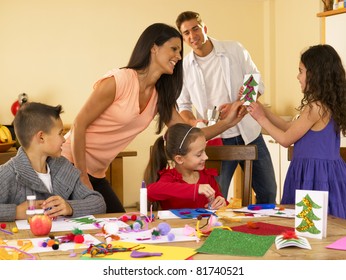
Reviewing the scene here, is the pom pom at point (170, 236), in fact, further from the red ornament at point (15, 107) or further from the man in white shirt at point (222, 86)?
the red ornament at point (15, 107)

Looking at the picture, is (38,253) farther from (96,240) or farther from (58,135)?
(58,135)

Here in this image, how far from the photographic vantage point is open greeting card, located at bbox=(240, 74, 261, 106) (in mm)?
2982

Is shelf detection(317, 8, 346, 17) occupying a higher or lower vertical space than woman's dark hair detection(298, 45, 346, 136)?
higher

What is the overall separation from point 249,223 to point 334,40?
10.6ft

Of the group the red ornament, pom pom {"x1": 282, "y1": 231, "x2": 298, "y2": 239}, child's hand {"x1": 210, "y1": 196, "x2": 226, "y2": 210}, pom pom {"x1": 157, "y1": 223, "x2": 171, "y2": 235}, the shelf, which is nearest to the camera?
pom pom {"x1": 282, "y1": 231, "x2": 298, "y2": 239}

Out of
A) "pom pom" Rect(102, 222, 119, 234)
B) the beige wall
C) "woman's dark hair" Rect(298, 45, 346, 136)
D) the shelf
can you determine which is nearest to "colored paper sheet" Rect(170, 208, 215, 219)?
"pom pom" Rect(102, 222, 119, 234)

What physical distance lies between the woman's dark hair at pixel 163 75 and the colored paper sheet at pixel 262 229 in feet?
3.36

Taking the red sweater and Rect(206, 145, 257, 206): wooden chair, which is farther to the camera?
Rect(206, 145, 257, 206): wooden chair

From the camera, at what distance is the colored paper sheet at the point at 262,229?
191 cm

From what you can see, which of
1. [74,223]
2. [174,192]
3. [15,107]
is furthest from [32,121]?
[15,107]

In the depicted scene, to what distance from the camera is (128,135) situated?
2.93m

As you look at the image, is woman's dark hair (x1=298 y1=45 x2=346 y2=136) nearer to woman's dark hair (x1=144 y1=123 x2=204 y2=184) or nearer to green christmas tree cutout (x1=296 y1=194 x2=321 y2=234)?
woman's dark hair (x1=144 y1=123 x2=204 y2=184)

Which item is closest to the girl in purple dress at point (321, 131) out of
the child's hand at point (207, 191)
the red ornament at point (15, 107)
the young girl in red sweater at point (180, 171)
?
the young girl in red sweater at point (180, 171)

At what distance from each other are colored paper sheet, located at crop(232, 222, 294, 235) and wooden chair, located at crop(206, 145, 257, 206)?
74cm
